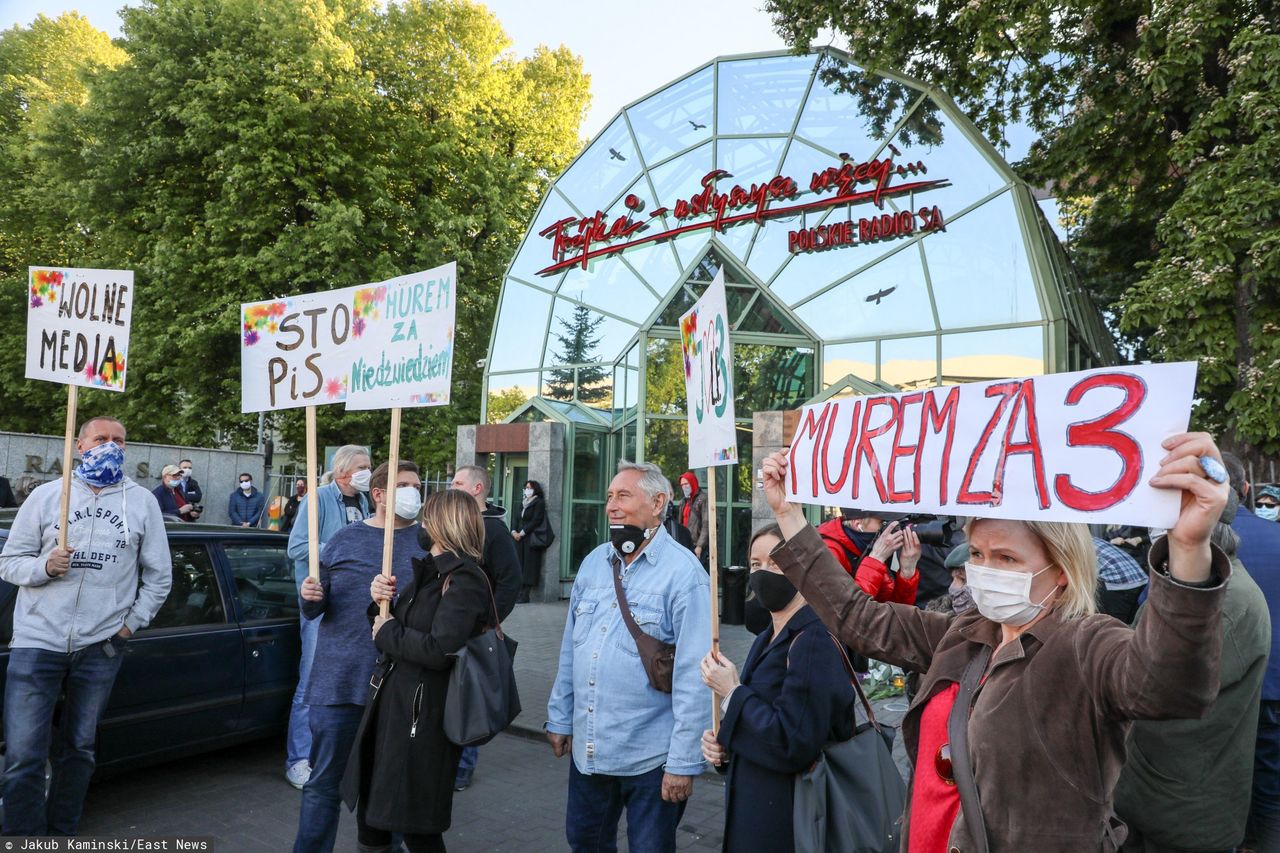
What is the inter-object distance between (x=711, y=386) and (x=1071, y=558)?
167 centimetres

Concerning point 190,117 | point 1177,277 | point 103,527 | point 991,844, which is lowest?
point 991,844

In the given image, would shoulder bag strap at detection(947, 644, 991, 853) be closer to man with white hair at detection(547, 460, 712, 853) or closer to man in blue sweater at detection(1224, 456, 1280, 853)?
man with white hair at detection(547, 460, 712, 853)

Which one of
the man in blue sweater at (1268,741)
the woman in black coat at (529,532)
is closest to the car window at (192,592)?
the man in blue sweater at (1268,741)

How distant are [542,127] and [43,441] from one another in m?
14.2

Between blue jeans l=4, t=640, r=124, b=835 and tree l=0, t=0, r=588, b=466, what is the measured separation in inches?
593

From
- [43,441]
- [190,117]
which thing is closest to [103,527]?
[43,441]

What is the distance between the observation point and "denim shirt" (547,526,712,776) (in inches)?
131

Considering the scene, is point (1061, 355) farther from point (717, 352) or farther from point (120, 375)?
point (120, 375)

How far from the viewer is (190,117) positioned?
18.0 meters

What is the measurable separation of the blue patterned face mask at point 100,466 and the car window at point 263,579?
54.3 inches

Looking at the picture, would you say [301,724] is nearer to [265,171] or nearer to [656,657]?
[656,657]

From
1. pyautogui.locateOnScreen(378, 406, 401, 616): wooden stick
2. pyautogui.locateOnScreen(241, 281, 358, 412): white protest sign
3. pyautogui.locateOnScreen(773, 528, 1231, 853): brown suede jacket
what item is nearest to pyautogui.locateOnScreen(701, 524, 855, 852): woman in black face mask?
pyautogui.locateOnScreen(773, 528, 1231, 853): brown suede jacket

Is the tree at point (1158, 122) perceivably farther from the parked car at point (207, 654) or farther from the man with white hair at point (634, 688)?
the parked car at point (207, 654)

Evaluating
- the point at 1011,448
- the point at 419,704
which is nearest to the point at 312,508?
the point at 419,704
